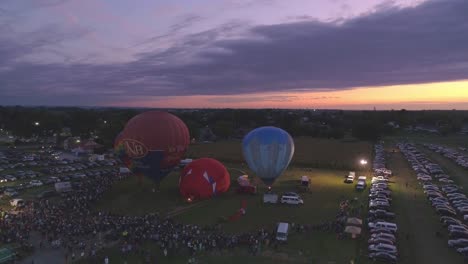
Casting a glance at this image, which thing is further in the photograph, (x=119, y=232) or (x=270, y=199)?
(x=270, y=199)

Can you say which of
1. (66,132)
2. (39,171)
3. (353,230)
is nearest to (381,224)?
(353,230)

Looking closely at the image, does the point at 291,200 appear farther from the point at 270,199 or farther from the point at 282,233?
the point at 282,233

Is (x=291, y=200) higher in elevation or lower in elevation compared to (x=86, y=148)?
lower

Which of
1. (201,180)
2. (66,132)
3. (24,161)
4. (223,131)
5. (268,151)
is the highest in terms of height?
(268,151)

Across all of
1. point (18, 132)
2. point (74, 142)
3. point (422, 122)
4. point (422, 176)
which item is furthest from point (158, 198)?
point (422, 122)

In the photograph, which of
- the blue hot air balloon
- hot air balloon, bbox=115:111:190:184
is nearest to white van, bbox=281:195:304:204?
the blue hot air balloon

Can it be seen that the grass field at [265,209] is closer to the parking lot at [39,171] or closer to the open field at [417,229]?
the open field at [417,229]

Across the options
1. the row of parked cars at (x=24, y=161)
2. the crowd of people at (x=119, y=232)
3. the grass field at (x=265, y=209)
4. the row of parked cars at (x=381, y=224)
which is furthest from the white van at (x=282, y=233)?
the row of parked cars at (x=24, y=161)
